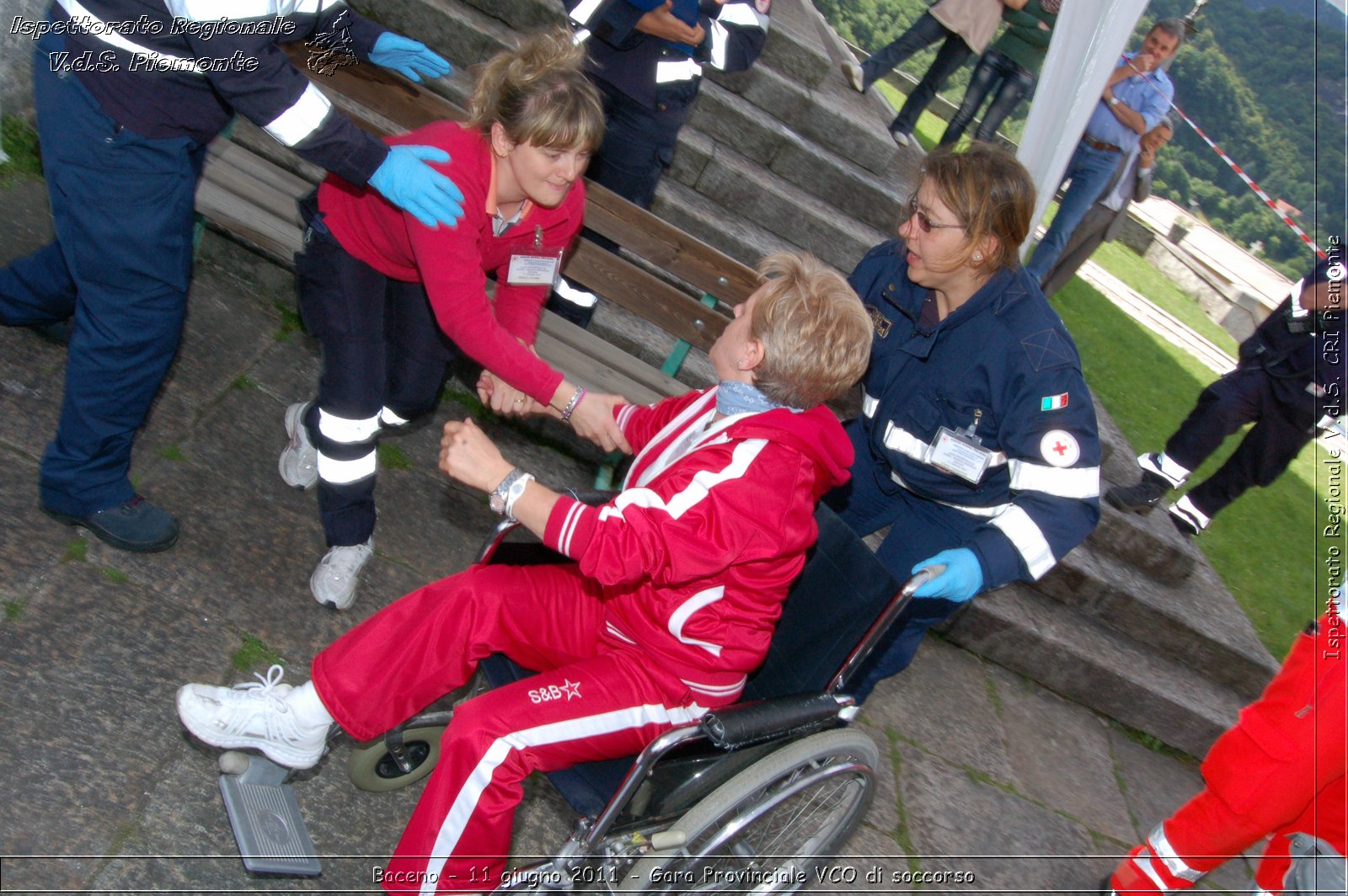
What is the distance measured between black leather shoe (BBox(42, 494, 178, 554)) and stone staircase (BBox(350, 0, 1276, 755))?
7.14ft

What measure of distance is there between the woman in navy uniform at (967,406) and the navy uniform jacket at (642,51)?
1.31 m

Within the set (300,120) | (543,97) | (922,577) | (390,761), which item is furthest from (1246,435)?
(300,120)

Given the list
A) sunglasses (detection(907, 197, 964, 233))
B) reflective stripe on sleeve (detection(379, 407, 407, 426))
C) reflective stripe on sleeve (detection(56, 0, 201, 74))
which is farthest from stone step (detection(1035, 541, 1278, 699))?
reflective stripe on sleeve (detection(56, 0, 201, 74))

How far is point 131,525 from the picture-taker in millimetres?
2742

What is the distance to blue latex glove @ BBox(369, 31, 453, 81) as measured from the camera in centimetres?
314

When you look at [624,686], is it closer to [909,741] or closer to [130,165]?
[130,165]

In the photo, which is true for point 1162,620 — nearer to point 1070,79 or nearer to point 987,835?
point 987,835

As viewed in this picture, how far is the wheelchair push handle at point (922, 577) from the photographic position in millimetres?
2072

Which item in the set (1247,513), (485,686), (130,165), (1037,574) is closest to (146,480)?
(130,165)

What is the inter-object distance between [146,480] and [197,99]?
1.28 metres

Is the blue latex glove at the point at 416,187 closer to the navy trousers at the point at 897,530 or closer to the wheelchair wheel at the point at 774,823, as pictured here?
the navy trousers at the point at 897,530

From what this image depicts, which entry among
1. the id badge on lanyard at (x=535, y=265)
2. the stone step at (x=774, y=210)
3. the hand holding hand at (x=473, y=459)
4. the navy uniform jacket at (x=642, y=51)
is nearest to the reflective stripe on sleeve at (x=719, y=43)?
the navy uniform jacket at (x=642, y=51)

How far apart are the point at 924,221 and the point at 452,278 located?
1248 millimetres

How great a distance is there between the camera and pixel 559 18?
5.20 metres
